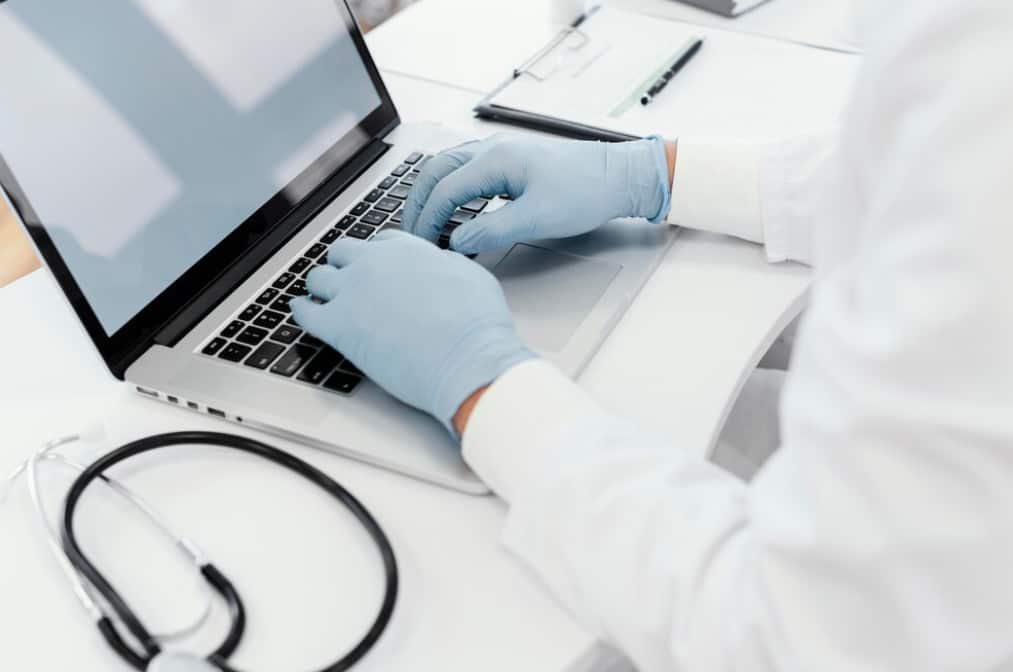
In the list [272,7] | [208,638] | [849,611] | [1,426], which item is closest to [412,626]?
[208,638]

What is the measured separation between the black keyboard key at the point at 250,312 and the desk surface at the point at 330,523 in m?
0.09

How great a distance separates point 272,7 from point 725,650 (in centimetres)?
66

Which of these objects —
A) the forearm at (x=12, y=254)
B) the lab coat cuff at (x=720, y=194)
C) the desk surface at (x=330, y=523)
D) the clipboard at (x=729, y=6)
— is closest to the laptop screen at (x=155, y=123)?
the desk surface at (x=330, y=523)

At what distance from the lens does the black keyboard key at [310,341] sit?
715 millimetres

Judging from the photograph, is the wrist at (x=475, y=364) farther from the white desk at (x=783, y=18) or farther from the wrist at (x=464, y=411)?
the white desk at (x=783, y=18)

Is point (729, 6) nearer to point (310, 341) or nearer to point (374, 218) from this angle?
point (374, 218)

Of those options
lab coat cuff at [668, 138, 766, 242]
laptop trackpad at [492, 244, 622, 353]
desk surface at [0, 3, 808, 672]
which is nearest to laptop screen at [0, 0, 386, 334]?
desk surface at [0, 3, 808, 672]

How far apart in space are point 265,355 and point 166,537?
158 millimetres

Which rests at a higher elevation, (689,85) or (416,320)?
(416,320)

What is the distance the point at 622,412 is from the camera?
66cm

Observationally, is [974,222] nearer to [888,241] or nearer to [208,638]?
[888,241]

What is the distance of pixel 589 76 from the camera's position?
3.53 ft

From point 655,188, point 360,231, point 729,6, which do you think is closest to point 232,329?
point 360,231

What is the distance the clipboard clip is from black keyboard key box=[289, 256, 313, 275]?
0.39 meters
